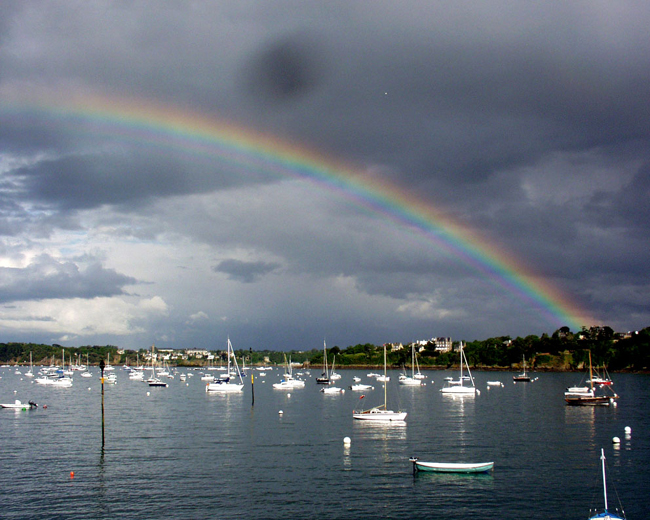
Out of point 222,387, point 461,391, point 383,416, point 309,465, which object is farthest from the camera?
point 222,387

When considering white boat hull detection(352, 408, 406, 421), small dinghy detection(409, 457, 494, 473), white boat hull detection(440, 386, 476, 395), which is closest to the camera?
small dinghy detection(409, 457, 494, 473)

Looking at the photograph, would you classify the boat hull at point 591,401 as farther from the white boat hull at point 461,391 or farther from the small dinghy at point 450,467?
the small dinghy at point 450,467

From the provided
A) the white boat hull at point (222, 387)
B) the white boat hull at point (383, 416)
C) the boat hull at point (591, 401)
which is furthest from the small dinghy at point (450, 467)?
the white boat hull at point (222, 387)

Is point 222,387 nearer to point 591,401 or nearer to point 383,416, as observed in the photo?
point 383,416

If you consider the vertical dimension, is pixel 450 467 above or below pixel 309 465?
above

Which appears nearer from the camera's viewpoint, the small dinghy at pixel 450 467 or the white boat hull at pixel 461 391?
the small dinghy at pixel 450 467

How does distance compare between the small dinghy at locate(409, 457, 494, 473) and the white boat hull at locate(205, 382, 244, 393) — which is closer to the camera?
the small dinghy at locate(409, 457, 494, 473)

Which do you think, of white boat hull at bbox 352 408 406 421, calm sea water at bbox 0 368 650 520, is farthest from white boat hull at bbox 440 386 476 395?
white boat hull at bbox 352 408 406 421

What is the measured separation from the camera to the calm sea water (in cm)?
4703

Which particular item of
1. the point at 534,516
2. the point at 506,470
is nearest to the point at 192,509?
the point at 534,516

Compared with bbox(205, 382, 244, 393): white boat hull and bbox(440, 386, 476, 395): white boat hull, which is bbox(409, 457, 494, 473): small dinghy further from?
bbox(205, 382, 244, 393): white boat hull

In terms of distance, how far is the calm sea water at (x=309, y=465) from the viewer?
154 feet

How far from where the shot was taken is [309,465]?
204ft

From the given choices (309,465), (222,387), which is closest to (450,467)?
(309,465)
